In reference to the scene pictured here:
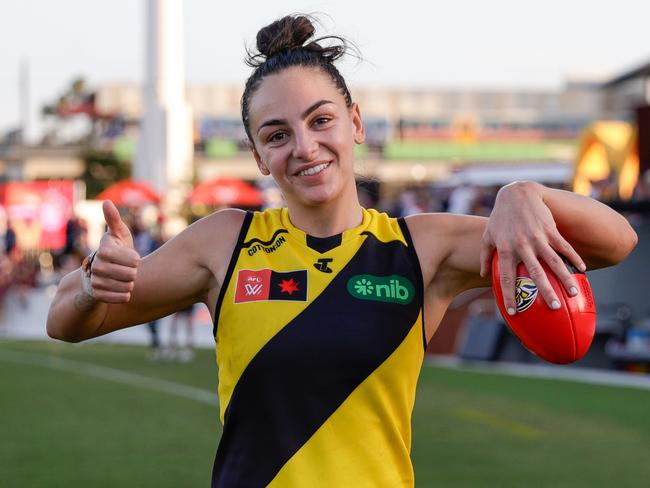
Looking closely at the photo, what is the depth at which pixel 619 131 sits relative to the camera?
2184cm

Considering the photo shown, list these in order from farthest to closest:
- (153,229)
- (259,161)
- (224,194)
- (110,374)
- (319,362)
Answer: (224,194), (153,229), (110,374), (259,161), (319,362)

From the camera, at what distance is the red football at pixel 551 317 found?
3.22 metres

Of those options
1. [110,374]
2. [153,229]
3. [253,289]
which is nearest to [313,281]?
[253,289]

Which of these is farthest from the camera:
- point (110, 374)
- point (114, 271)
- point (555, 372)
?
point (110, 374)

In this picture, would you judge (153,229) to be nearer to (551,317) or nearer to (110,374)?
(110,374)

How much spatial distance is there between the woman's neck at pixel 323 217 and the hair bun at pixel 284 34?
44 cm

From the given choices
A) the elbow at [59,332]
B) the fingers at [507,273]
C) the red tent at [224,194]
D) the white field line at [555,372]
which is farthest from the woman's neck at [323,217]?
the red tent at [224,194]

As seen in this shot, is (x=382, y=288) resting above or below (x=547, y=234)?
below

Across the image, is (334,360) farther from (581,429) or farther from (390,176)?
A: (390,176)

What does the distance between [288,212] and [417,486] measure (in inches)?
239

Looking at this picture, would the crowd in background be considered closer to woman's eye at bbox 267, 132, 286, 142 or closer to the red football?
woman's eye at bbox 267, 132, 286, 142

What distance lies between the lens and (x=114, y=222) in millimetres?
3328

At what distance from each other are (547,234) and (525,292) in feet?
0.50

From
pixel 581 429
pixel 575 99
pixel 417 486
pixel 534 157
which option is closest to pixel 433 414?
pixel 581 429
